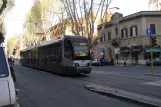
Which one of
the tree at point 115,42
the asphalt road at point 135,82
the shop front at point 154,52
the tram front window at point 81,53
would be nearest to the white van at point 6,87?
the asphalt road at point 135,82

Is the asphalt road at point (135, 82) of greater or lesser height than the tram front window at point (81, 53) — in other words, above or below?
below

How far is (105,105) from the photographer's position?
9.16 meters

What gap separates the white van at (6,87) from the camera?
4.43 m

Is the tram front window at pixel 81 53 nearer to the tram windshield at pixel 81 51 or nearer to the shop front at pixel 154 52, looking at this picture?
the tram windshield at pixel 81 51

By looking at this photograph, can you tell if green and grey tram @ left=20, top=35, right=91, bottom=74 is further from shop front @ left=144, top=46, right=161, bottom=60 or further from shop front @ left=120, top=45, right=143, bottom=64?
shop front @ left=120, top=45, right=143, bottom=64

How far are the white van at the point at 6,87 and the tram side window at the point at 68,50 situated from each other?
16.0 m

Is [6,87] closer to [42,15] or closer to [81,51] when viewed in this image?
[81,51]

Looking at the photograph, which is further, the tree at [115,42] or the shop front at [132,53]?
the tree at [115,42]

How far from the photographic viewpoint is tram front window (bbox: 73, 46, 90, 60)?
20997 millimetres

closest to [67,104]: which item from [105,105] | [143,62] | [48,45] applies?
[105,105]

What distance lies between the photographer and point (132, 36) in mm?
53281

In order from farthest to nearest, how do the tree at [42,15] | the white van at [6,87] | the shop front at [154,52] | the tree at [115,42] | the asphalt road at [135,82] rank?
Result: the tree at [42,15] < the tree at [115,42] < the shop front at [154,52] < the asphalt road at [135,82] < the white van at [6,87]

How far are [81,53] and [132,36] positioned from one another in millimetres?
33501

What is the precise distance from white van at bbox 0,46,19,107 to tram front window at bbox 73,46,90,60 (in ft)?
52.4
